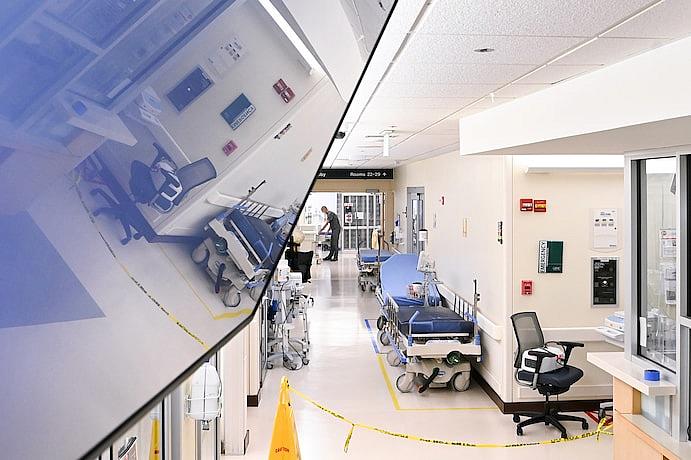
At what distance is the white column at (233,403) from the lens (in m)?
6.43

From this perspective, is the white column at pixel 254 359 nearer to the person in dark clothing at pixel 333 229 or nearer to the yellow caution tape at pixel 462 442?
the yellow caution tape at pixel 462 442

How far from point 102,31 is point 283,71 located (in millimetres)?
372

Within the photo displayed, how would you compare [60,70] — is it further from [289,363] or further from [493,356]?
[289,363]

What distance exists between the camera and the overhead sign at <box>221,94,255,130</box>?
80 centimetres

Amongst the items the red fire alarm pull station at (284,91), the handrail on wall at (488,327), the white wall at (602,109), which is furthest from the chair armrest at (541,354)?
the red fire alarm pull station at (284,91)

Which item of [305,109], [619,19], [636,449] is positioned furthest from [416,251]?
[305,109]

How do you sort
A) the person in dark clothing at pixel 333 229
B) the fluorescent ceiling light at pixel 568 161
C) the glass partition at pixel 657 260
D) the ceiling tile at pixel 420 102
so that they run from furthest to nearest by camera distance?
the person in dark clothing at pixel 333 229 → the fluorescent ceiling light at pixel 568 161 → the ceiling tile at pixel 420 102 → the glass partition at pixel 657 260

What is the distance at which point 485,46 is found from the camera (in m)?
3.60

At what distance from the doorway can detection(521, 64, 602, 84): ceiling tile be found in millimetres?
10030

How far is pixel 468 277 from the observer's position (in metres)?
Answer: 9.71

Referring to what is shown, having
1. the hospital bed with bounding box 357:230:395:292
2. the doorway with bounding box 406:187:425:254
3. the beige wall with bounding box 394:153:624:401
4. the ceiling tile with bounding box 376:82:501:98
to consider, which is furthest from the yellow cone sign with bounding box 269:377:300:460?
the hospital bed with bounding box 357:230:395:292

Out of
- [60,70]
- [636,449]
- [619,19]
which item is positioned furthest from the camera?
[636,449]

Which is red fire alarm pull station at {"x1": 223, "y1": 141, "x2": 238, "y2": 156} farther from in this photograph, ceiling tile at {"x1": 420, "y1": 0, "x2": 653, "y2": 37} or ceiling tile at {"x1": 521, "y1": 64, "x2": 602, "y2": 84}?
ceiling tile at {"x1": 521, "y1": 64, "x2": 602, "y2": 84}

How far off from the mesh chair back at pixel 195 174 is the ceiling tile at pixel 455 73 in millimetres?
3368
